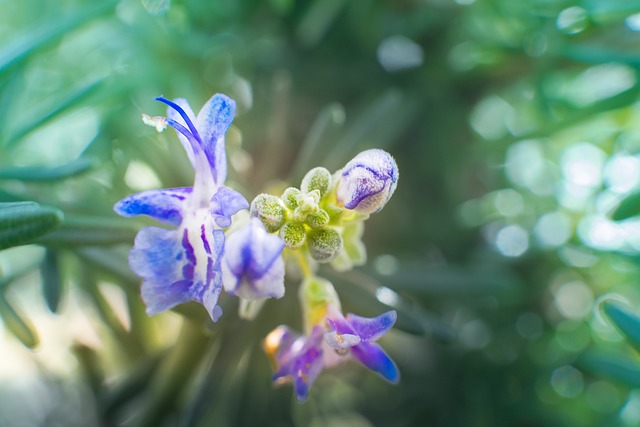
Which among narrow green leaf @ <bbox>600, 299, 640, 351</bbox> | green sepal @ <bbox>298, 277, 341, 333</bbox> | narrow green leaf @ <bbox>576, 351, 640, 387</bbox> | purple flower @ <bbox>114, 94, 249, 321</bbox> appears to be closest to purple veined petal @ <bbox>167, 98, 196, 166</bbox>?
purple flower @ <bbox>114, 94, 249, 321</bbox>

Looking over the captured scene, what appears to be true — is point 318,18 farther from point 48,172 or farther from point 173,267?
point 173,267

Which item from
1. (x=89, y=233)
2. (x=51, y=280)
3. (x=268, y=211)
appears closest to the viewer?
(x=268, y=211)

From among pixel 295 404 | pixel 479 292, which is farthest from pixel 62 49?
pixel 479 292

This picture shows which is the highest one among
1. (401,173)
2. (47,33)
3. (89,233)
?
(401,173)

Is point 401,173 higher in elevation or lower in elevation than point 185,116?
higher

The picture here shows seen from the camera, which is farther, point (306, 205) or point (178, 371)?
point (178, 371)

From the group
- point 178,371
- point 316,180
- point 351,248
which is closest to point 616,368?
point 351,248

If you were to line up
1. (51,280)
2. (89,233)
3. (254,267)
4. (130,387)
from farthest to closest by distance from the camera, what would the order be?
(130,387) → (51,280) → (89,233) → (254,267)
